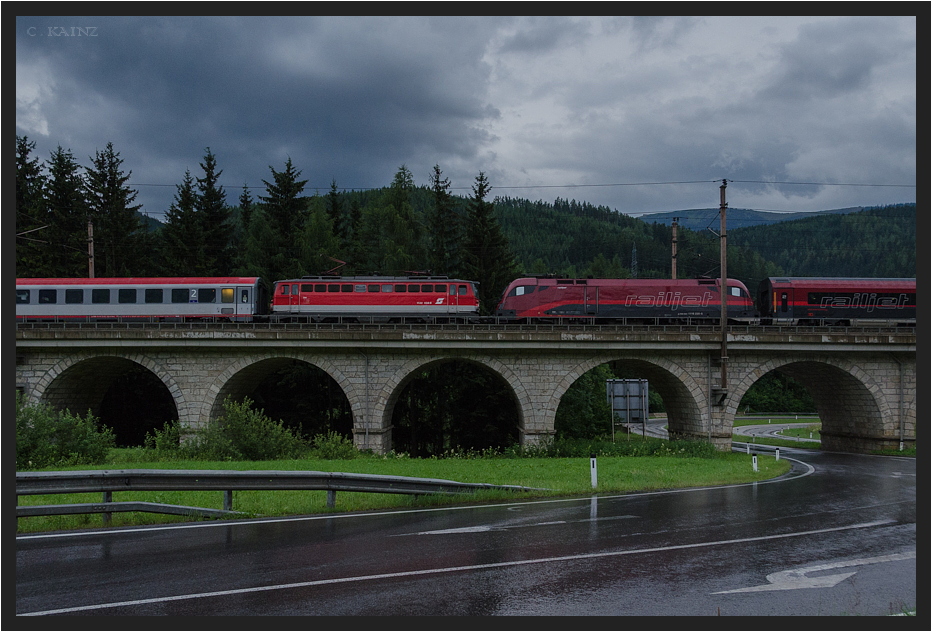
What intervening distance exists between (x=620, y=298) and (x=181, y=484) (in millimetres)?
25798

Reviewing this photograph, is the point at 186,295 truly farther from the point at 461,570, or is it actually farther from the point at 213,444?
the point at 461,570

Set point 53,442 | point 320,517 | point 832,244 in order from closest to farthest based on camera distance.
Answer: point 320,517, point 53,442, point 832,244

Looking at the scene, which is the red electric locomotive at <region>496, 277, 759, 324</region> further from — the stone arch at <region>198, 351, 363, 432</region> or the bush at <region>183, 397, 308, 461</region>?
the bush at <region>183, 397, 308, 461</region>

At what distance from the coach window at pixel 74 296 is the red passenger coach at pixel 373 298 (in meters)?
10.3

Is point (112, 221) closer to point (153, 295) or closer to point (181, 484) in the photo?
point (153, 295)

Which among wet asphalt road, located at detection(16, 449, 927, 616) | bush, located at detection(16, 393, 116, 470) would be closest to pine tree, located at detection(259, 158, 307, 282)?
bush, located at detection(16, 393, 116, 470)

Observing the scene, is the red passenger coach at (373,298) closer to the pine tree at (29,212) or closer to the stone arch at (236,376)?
the stone arch at (236,376)

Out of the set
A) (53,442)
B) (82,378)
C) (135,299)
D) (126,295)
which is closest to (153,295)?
(135,299)

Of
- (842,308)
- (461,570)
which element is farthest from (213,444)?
(842,308)

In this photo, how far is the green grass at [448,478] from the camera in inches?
416

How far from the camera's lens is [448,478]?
595 inches

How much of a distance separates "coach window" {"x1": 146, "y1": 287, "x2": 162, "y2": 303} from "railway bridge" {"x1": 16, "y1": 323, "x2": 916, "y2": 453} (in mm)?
2963

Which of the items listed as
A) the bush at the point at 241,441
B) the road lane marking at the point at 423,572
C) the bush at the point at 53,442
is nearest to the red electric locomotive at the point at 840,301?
the road lane marking at the point at 423,572

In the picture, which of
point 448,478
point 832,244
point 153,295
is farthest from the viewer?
point 832,244
